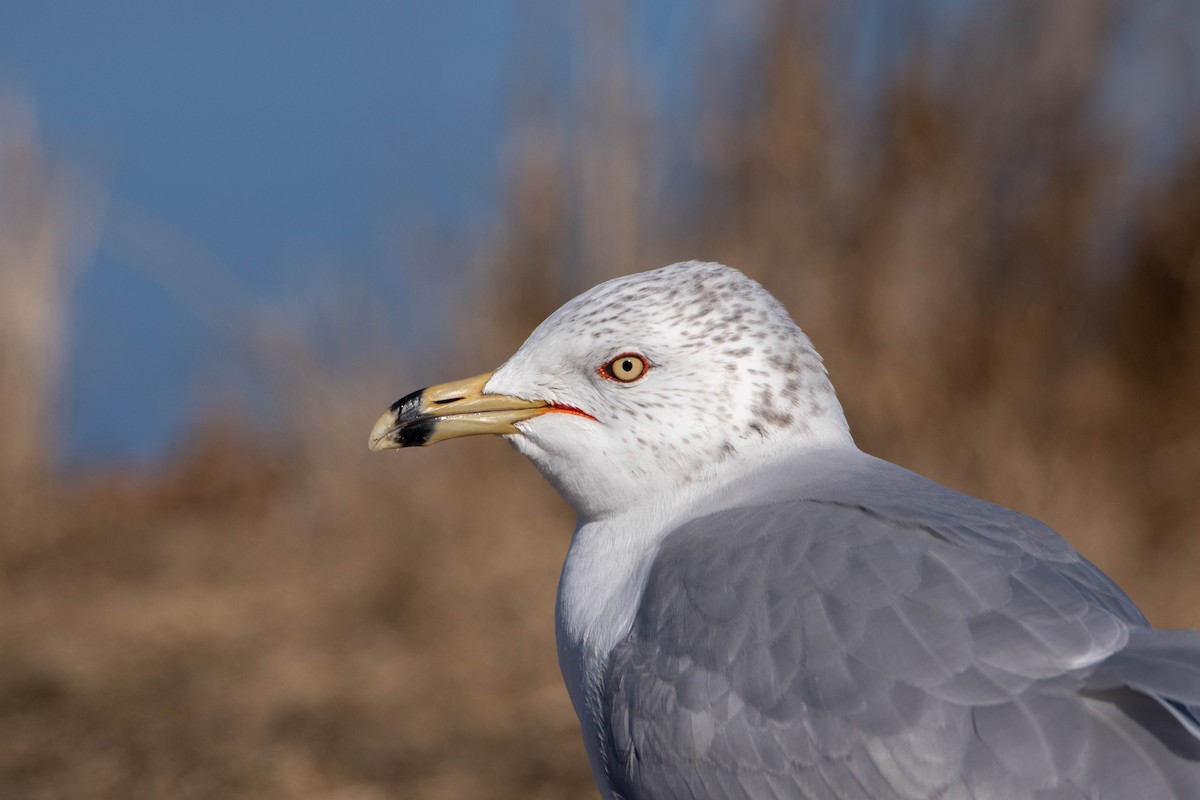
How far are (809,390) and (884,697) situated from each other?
0.77 metres

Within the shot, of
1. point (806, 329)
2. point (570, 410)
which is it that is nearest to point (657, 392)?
point (570, 410)

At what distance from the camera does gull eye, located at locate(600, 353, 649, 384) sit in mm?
2441

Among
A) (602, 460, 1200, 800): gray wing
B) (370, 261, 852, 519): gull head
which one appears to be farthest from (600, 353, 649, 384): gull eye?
(602, 460, 1200, 800): gray wing

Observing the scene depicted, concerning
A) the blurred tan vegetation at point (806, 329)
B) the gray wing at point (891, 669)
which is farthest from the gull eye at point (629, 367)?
the blurred tan vegetation at point (806, 329)

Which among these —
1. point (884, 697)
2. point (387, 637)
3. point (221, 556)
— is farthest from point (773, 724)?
point (221, 556)

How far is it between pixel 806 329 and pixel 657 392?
2.91 m

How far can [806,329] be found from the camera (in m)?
5.23

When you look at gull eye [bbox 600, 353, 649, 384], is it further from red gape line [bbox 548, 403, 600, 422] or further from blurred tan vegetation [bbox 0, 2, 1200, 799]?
blurred tan vegetation [bbox 0, 2, 1200, 799]

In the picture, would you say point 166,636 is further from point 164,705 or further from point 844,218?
point 844,218

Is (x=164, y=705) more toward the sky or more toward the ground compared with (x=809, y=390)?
more toward the ground

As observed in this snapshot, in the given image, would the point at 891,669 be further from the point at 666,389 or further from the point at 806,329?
the point at 806,329

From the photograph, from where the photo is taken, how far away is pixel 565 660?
8.07 ft

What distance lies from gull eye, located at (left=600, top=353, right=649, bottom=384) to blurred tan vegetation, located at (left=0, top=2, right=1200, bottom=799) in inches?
80.2

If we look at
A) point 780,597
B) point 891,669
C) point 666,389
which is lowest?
point 891,669
